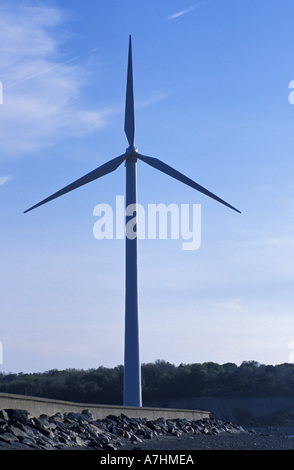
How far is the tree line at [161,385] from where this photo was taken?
106 meters

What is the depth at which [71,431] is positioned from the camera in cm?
2678

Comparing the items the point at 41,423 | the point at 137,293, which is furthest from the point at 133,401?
the point at 41,423

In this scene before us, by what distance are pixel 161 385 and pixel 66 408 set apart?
278 feet

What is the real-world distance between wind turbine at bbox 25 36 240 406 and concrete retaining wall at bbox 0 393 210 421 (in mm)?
2953

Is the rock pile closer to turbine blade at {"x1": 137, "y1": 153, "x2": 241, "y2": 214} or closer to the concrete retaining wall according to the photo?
the concrete retaining wall

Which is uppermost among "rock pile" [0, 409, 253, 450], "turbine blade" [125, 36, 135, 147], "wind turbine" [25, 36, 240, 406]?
"turbine blade" [125, 36, 135, 147]

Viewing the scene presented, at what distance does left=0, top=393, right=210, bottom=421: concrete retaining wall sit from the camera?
26031mm

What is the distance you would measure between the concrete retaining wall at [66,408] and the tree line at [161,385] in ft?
186

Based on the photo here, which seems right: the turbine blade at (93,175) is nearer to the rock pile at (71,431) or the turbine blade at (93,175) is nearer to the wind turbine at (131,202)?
the wind turbine at (131,202)

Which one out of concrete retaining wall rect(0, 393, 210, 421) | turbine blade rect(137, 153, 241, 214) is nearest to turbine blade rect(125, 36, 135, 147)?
turbine blade rect(137, 153, 241, 214)

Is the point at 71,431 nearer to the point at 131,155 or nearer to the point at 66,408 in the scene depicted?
the point at 66,408

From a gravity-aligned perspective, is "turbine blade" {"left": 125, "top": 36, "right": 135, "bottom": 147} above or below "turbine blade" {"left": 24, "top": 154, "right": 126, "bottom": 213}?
above
